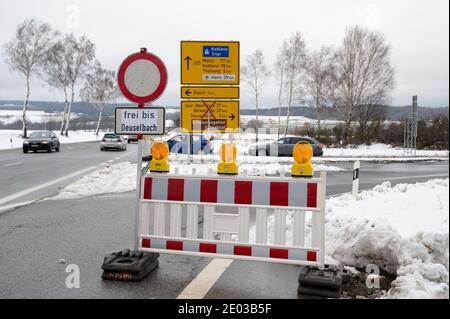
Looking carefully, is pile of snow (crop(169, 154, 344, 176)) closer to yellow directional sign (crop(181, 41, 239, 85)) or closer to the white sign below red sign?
yellow directional sign (crop(181, 41, 239, 85))

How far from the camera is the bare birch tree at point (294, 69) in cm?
5403

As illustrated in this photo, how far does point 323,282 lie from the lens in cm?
421

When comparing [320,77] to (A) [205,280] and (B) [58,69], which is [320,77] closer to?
(B) [58,69]

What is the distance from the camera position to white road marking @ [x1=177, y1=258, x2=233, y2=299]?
4227mm

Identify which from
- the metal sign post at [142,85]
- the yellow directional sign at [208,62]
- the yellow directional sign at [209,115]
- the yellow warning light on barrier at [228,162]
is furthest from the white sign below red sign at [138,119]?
the yellow directional sign at [209,115]

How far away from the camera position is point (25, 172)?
16.6m

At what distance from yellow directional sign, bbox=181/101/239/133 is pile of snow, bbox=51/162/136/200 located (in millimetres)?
2367

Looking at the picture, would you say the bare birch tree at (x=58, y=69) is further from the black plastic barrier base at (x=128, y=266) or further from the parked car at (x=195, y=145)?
the black plastic barrier base at (x=128, y=266)

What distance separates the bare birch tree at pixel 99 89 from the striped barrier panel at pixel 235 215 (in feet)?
260

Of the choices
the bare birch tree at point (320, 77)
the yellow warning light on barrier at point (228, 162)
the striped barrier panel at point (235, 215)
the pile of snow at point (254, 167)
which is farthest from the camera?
the bare birch tree at point (320, 77)

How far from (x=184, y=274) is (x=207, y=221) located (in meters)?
0.62

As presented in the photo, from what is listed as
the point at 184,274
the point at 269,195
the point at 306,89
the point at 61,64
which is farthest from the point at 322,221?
the point at 61,64
